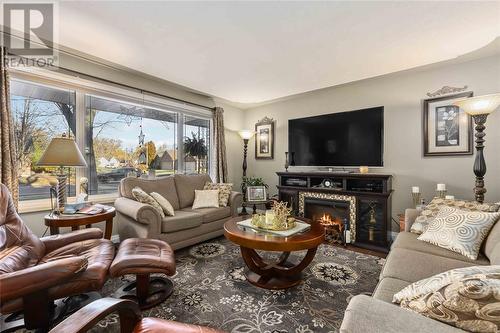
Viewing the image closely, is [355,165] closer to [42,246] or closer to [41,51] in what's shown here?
[42,246]

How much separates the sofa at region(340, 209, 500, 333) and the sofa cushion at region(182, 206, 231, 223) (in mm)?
2120

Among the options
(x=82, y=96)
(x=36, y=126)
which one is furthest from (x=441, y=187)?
(x=36, y=126)

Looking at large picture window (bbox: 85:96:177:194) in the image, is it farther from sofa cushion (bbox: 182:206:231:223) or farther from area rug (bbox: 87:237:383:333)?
area rug (bbox: 87:237:383:333)

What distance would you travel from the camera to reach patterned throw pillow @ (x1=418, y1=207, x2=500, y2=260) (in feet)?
5.28

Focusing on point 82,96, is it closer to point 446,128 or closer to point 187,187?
point 187,187

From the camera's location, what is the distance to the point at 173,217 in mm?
2680

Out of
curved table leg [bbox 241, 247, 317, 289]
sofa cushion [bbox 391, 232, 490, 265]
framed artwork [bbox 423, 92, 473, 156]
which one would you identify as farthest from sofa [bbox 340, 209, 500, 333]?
framed artwork [bbox 423, 92, 473, 156]

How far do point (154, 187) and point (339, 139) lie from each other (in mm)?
2953

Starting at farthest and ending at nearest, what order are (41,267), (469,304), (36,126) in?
(36,126)
(41,267)
(469,304)

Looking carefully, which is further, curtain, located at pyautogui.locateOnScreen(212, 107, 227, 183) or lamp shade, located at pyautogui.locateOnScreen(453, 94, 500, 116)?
curtain, located at pyautogui.locateOnScreen(212, 107, 227, 183)

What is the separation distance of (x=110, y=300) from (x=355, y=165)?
3.38 meters

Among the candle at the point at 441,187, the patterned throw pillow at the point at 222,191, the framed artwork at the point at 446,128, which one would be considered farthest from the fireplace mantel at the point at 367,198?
the patterned throw pillow at the point at 222,191

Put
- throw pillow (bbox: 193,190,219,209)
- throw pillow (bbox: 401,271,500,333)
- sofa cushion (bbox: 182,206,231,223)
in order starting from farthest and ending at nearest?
throw pillow (bbox: 193,190,219,209) < sofa cushion (bbox: 182,206,231,223) < throw pillow (bbox: 401,271,500,333)

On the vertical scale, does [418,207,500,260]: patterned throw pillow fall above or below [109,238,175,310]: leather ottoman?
above
